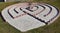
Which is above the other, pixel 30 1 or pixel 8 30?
pixel 30 1

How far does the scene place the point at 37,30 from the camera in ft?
3.10

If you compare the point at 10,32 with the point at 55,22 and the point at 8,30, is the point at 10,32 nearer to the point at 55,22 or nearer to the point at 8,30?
the point at 8,30

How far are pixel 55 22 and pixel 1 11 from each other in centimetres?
47

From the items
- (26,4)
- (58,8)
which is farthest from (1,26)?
(58,8)

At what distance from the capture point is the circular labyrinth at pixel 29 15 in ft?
3.29

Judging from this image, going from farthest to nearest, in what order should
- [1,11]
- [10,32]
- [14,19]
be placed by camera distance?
[1,11]
[14,19]
[10,32]

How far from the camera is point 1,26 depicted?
3.23 ft

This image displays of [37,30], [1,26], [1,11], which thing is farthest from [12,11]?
[37,30]

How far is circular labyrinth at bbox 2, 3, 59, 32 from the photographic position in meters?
1.00

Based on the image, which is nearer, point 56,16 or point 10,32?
point 10,32

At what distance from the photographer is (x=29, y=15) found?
3.61ft

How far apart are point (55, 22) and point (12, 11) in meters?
0.38

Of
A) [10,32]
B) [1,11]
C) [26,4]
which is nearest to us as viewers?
[10,32]

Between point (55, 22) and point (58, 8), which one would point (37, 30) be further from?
point (58, 8)
